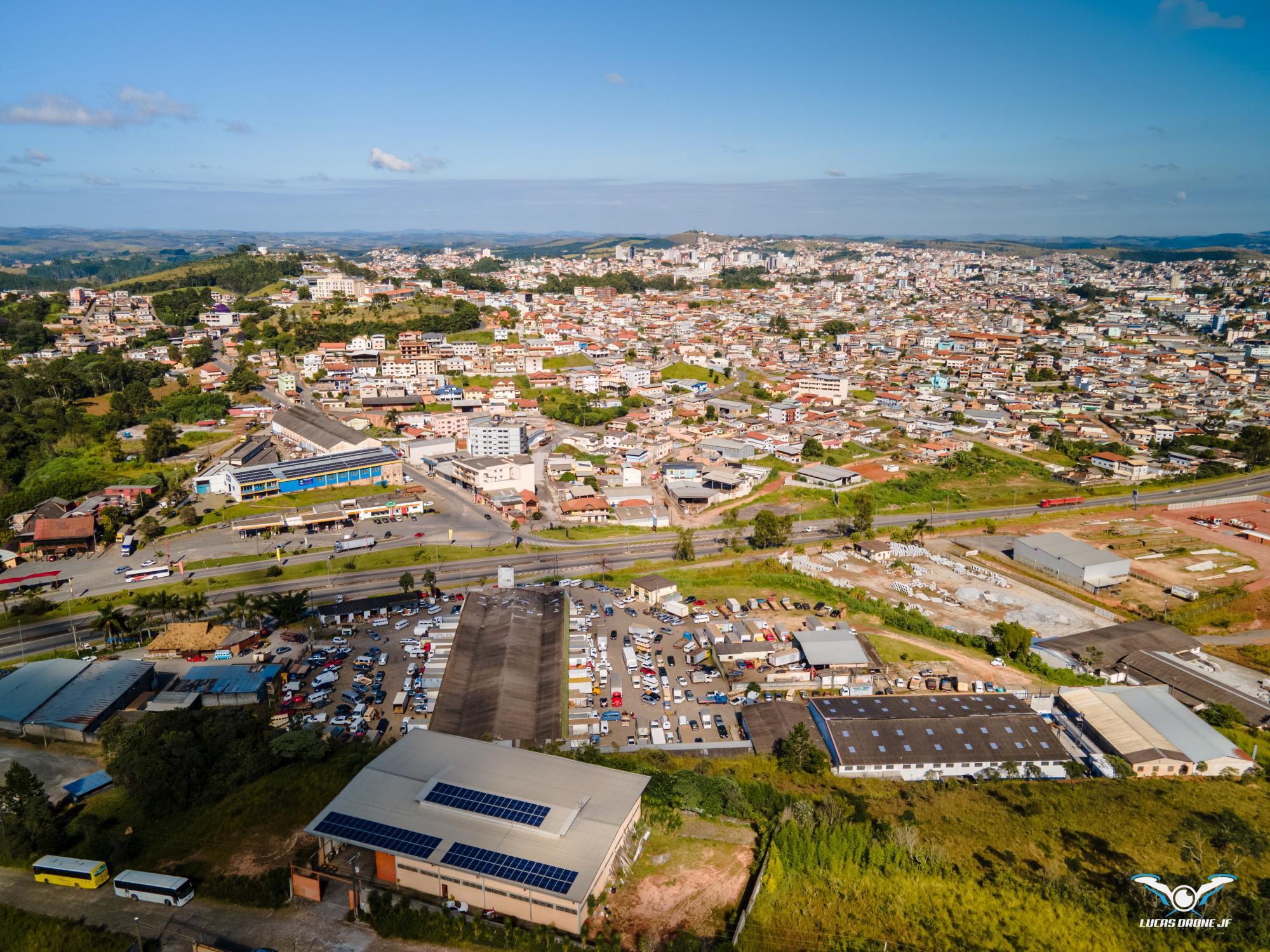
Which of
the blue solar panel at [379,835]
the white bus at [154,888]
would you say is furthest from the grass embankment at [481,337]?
the white bus at [154,888]

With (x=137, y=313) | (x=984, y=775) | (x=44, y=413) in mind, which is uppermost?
(x=137, y=313)

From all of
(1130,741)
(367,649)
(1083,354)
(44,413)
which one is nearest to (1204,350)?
(1083,354)

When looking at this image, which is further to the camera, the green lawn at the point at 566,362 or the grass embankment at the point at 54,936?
the green lawn at the point at 566,362

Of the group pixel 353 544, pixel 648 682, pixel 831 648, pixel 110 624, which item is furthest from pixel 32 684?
pixel 831 648

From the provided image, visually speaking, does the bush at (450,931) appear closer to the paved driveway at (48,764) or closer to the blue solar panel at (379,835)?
the blue solar panel at (379,835)

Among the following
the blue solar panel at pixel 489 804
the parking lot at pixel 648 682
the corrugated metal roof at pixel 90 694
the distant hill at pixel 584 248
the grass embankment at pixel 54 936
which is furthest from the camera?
the distant hill at pixel 584 248

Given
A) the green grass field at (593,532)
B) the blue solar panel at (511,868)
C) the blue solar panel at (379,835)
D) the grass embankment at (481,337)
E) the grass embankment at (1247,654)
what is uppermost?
the grass embankment at (481,337)

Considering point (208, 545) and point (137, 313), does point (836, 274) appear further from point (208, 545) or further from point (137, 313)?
point (208, 545)
